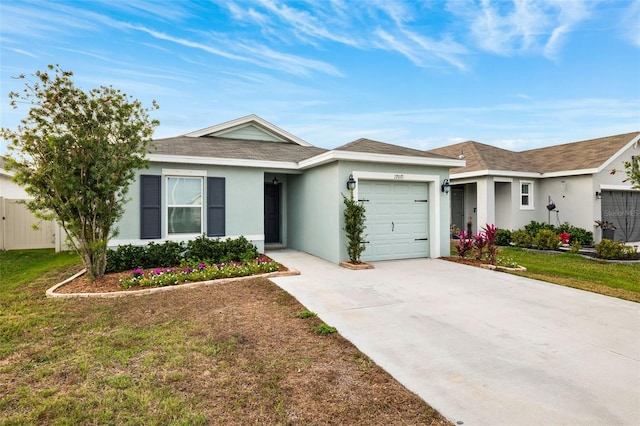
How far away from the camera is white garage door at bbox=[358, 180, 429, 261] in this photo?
9062 millimetres

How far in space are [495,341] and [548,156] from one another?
15707 mm

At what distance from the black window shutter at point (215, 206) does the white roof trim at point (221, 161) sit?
0.48 meters

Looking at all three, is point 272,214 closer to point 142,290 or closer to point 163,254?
point 163,254

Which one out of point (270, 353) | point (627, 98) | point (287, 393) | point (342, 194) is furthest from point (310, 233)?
point (627, 98)

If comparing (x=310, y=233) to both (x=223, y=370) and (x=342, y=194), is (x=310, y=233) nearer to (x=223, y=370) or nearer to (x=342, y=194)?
(x=342, y=194)

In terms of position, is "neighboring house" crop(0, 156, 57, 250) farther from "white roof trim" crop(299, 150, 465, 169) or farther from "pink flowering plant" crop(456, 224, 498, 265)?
"pink flowering plant" crop(456, 224, 498, 265)

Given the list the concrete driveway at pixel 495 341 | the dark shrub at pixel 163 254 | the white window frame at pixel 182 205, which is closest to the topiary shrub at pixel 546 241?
the concrete driveway at pixel 495 341

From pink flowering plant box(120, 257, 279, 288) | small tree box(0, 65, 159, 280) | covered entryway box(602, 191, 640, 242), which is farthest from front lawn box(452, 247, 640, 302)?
small tree box(0, 65, 159, 280)

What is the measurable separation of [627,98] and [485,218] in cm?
706

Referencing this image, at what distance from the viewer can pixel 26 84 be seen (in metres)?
6.28

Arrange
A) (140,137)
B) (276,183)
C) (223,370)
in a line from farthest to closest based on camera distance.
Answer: (276,183) → (140,137) → (223,370)

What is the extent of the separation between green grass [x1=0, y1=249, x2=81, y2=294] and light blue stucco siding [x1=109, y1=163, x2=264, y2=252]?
72.5 inches

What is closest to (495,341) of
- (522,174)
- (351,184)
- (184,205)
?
(351,184)

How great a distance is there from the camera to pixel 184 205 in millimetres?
9094
